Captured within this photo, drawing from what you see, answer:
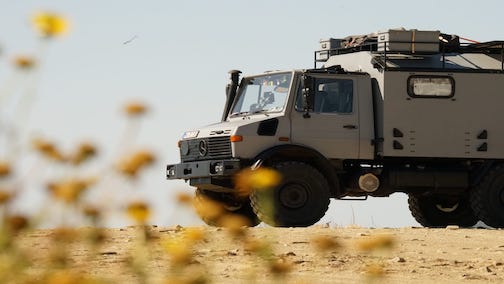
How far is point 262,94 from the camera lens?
17.9 meters

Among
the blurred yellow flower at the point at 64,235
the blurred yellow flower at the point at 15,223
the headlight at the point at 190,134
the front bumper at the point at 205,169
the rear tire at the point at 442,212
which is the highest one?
the blurred yellow flower at the point at 15,223

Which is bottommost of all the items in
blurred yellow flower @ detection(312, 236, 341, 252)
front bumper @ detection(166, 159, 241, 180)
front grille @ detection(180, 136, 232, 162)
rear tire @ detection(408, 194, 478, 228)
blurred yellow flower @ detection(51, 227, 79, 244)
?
rear tire @ detection(408, 194, 478, 228)

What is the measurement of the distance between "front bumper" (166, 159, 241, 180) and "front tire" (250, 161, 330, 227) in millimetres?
479

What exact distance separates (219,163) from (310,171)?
127 centimetres

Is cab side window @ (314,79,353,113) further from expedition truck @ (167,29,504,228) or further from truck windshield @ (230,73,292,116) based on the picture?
truck windshield @ (230,73,292,116)

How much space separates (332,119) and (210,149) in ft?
5.82

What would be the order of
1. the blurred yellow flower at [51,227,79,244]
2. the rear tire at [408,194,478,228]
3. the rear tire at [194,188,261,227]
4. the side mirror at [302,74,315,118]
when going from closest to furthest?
the blurred yellow flower at [51,227,79,244] < the side mirror at [302,74,315,118] < the rear tire at [194,188,261,227] < the rear tire at [408,194,478,228]

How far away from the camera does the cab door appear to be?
1727 centimetres

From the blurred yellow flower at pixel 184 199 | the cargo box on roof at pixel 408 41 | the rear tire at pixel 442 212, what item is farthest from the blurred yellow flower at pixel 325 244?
the rear tire at pixel 442 212

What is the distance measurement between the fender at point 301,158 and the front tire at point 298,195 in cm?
17

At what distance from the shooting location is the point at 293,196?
55.9ft

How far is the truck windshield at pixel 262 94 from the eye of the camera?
17422 millimetres

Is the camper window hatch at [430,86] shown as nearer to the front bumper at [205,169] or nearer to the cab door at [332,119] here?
the cab door at [332,119]

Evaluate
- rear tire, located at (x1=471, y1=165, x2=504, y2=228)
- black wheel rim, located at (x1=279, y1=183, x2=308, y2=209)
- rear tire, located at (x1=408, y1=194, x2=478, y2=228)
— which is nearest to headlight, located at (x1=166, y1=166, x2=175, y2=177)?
black wheel rim, located at (x1=279, y1=183, x2=308, y2=209)
